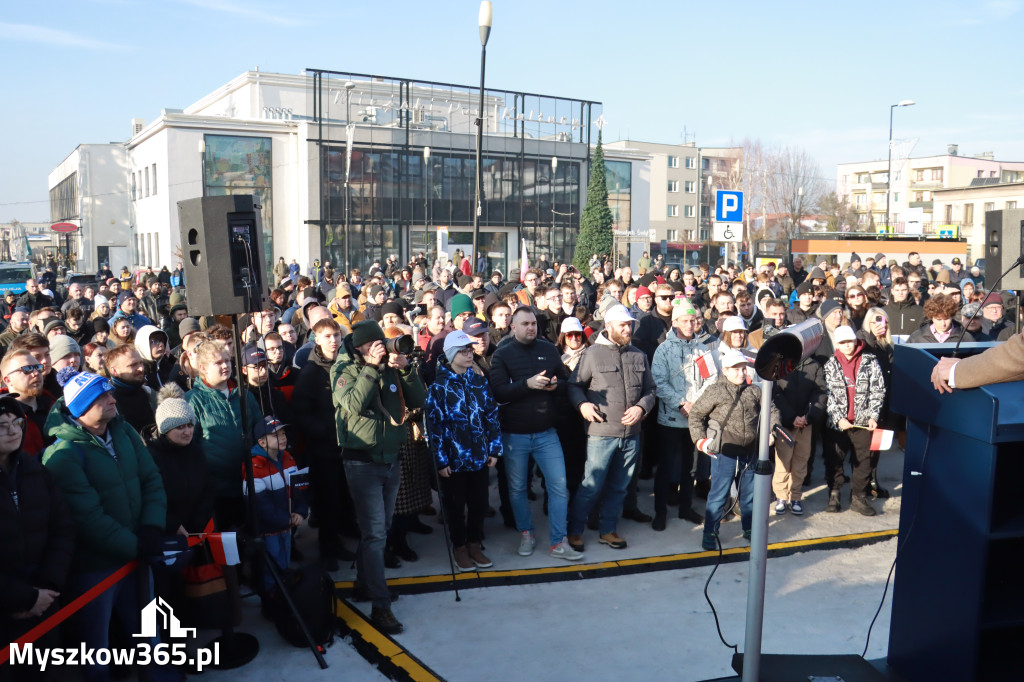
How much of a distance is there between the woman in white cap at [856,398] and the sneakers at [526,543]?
3179 mm

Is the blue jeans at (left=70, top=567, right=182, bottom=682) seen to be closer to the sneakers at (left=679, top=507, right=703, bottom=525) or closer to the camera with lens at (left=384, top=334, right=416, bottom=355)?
the camera with lens at (left=384, top=334, right=416, bottom=355)

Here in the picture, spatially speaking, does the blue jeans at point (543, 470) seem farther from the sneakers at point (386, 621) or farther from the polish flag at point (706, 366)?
the sneakers at point (386, 621)

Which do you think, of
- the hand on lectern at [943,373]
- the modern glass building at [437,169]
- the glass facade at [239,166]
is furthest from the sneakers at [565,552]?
the glass facade at [239,166]

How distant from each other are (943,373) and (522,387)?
343 centimetres

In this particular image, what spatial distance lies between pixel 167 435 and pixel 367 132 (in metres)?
37.5

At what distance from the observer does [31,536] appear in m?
4.05

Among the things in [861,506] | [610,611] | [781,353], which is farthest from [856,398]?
[781,353]

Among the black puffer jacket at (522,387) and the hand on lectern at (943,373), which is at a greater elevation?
the hand on lectern at (943,373)

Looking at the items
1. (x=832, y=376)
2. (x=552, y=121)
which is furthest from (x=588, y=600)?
(x=552, y=121)

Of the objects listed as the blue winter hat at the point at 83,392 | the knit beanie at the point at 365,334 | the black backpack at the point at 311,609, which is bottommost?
the black backpack at the point at 311,609

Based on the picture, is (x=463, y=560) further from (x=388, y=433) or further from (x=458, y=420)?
(x=388, y=433)

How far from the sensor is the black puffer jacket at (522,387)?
666cm

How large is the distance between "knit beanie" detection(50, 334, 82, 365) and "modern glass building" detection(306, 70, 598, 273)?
30944 mm

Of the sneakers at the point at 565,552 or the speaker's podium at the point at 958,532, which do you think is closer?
the speaker's podium at the point at 958,532
